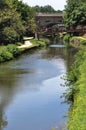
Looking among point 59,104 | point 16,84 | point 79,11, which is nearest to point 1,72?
point 16,84

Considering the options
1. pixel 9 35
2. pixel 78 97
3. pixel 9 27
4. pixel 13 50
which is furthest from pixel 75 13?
pixel 78 97

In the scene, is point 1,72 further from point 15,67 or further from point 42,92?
point 42,92

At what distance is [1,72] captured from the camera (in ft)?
125

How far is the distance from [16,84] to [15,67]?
998 cm

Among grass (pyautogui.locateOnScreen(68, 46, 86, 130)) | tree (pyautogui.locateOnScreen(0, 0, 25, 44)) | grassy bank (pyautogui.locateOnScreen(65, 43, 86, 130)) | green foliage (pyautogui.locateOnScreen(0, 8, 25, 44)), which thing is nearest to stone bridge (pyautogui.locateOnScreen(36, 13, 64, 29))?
tree (pyautogui.locateOnScreen(0, 0, 25, 44))

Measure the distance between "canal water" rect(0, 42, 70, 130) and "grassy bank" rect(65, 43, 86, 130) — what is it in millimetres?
772

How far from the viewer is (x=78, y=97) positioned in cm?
2041

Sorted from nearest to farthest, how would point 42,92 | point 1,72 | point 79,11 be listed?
1. point 42,92
2. point 1,72
3. point 79,11

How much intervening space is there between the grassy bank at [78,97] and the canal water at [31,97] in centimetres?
77

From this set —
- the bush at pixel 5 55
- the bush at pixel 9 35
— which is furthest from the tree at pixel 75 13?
the bush at pixel 5 55

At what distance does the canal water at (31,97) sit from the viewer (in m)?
20.8

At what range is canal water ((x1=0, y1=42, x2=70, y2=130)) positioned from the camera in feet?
68.1

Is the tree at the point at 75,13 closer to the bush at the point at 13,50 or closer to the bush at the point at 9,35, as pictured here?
the bush at the point at 9,35

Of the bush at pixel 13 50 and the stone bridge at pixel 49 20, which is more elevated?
the bush at pixel 13 50
